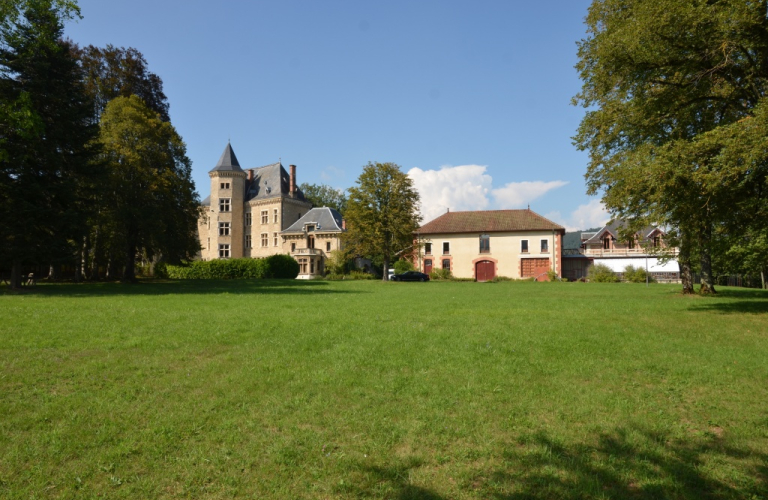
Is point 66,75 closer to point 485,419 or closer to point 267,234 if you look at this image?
point 485,419

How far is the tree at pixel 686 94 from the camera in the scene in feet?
43.7

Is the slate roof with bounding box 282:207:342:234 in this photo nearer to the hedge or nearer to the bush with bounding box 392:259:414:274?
the hedge

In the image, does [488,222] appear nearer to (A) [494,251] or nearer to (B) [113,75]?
(A) [494,251]

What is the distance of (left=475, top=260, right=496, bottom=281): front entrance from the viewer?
5909 centimetres

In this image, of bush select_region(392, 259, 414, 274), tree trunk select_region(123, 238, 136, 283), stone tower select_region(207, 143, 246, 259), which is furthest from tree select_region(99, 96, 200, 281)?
stone tower select_region(207, 143, 246, 259)

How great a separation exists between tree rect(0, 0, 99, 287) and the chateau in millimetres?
42055

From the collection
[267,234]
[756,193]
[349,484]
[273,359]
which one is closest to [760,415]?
[349,484]

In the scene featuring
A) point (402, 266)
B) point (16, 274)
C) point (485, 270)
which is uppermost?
point (402, 266)

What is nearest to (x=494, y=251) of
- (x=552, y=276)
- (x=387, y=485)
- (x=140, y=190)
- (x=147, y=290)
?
(x=552, y=276)

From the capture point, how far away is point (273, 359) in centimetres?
848

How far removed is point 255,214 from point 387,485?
71940 mm

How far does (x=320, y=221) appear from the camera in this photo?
68188 millimetres

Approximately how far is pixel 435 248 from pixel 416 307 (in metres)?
44.9

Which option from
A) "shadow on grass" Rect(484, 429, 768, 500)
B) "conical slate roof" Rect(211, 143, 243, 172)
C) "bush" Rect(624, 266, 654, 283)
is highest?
"conical slate roof" Rect(211, 143, 243, 172)
